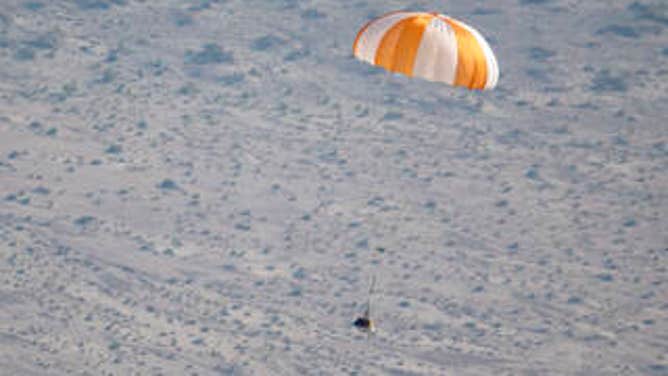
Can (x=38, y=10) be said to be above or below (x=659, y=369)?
above

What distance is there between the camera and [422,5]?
60594 mm

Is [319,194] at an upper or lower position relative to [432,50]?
lower

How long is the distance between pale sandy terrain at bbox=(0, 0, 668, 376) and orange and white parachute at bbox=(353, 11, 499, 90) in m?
11.3

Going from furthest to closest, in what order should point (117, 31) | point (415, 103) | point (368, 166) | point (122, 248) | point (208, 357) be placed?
point (117, 31)
point (415, 103)
point (368, 166)
point (122, 248)
point (208, 357)

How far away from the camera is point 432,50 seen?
3566cm

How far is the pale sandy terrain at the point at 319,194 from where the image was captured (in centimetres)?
4534

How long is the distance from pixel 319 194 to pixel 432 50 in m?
15.6

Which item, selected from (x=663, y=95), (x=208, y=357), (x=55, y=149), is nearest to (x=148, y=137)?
(x=55, y=149)

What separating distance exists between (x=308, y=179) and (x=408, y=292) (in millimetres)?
6429

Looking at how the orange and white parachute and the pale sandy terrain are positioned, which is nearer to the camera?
the orange and white parachute

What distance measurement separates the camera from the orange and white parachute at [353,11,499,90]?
35656 mm

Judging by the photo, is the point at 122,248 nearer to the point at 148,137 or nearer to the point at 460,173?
the point at 148,137

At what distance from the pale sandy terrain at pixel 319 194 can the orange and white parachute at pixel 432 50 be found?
1134cm

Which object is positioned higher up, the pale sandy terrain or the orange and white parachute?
the orange and white parachute
